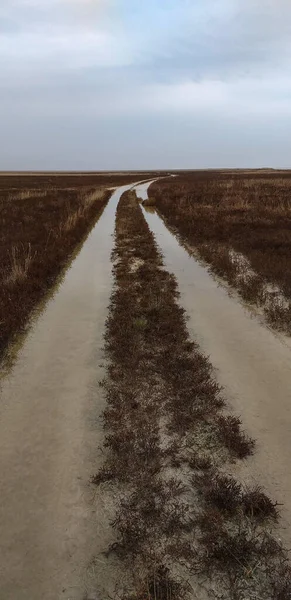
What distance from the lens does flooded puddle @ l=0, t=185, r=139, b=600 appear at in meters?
3.24

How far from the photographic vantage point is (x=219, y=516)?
3629 mm

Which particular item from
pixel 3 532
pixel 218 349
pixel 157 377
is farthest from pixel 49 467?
pixel 218 349

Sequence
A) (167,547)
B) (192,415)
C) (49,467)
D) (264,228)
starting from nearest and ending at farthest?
1. (167,547)
2. (49,467)
3. (192,415)
4. (264,228)

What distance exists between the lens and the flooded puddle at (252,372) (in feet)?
14.0

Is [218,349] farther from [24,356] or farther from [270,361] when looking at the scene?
[24,356]

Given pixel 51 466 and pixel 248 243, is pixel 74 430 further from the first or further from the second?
pixel 248 243

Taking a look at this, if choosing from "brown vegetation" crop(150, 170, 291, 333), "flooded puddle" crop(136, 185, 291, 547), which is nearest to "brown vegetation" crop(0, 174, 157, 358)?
"flooded puddle" crop(136, 185, 291, 547)

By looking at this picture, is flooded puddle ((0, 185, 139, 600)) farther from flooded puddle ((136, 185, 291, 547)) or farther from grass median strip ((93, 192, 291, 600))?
flooded puddle ((136, 185, 291, 547))

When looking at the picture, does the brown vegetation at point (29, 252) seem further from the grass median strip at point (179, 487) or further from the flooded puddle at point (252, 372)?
the flooded puddle at point (252, 372)

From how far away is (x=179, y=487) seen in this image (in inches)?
159

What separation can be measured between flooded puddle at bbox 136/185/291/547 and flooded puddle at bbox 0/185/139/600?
1745mm

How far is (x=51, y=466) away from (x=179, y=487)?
1.43 m

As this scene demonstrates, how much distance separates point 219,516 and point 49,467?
189cm

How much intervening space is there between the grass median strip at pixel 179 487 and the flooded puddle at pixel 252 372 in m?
0.20
